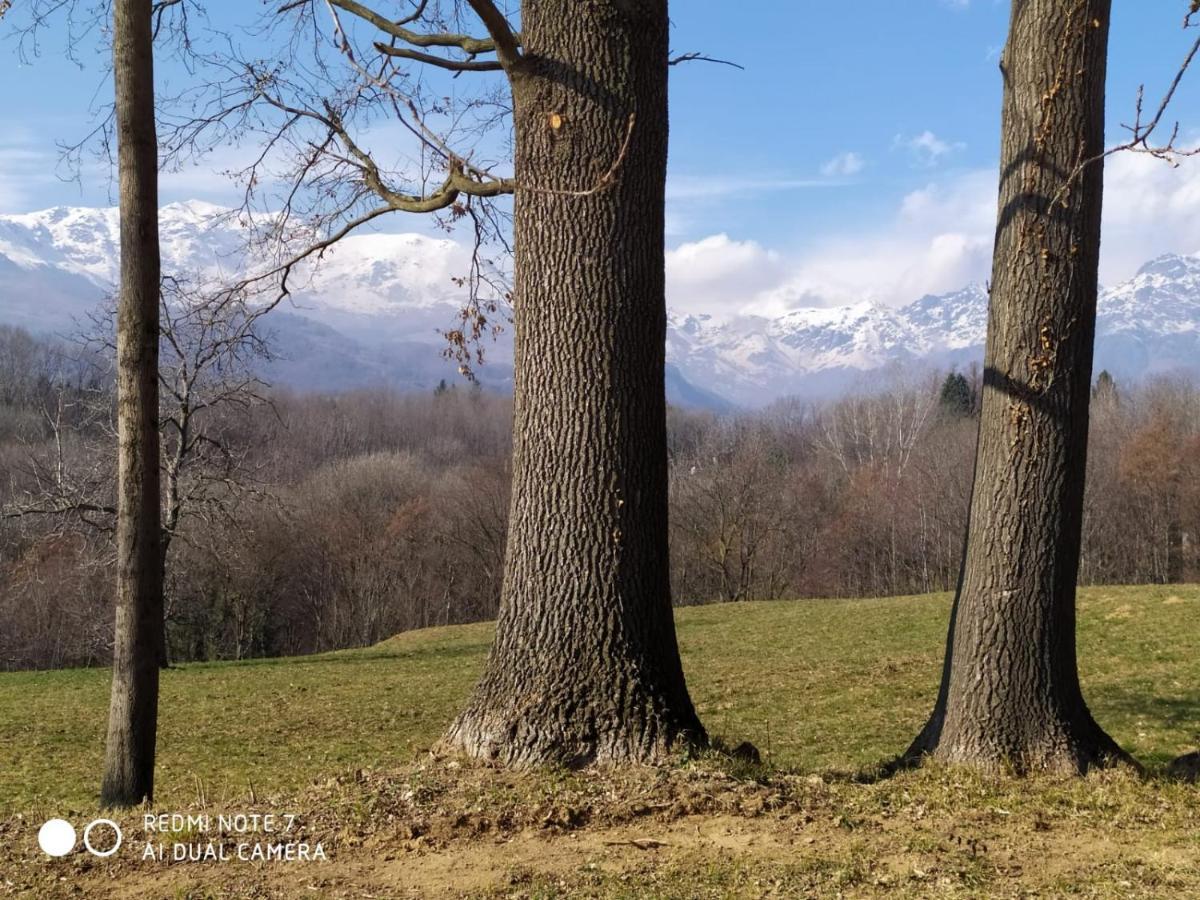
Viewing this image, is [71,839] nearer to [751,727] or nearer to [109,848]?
[109,848]

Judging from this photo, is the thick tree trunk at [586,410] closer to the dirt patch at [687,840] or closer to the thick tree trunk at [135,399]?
the dirt patch at [687,840]

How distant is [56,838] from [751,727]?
324 inches

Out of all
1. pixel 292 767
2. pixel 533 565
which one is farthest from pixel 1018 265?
pixel 292 767

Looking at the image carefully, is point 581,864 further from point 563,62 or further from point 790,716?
point 790,716

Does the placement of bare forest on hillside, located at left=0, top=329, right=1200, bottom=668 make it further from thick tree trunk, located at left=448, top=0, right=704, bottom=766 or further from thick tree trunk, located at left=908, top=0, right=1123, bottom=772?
thick tree trunk, located at left=908, top=0, right=1123, bottom=772

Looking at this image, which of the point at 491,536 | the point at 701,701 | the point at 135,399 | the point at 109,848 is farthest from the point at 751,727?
the point at 491,536

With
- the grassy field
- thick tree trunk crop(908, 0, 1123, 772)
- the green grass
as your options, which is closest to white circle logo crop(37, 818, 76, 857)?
the grassy field

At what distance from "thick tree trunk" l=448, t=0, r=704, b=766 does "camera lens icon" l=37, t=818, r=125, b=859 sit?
1674 mm

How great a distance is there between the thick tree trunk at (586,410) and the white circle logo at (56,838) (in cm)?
186

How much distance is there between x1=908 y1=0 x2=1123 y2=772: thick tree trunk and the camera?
5.77 meters

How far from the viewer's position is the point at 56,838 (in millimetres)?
4992

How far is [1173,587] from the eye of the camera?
21.6 meters

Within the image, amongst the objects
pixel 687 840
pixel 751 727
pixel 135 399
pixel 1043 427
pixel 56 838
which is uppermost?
pixel 135 399

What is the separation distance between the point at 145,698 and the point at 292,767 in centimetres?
554
